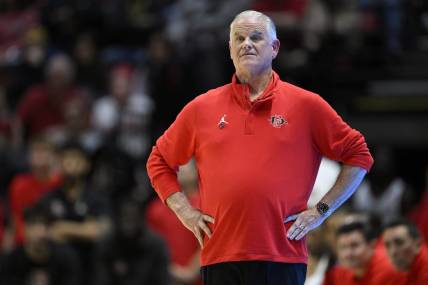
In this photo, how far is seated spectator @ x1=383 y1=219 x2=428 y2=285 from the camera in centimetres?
769

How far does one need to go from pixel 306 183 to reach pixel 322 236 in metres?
3.63

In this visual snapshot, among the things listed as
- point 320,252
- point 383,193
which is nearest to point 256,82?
point 320,252

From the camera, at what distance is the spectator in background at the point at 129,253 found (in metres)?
10.8

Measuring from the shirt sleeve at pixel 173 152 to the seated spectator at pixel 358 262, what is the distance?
7.63 ft

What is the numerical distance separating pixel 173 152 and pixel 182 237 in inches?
211

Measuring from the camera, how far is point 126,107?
44.6ft

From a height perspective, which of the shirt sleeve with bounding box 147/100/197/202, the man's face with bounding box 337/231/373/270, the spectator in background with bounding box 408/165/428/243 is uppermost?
the shirt sleeve with bounding box 147/100/197/202

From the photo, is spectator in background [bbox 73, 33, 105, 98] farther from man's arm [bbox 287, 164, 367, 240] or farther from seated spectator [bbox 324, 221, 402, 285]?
man's arm [bbox 287, 164, 367, 240]

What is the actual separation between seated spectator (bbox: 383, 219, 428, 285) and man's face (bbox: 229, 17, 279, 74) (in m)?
2.39

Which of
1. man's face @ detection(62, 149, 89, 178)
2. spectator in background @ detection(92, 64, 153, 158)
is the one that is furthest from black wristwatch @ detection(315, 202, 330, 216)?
spectator in background @ detection(92, 64, 153, 158)

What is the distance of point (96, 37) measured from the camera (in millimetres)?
15305

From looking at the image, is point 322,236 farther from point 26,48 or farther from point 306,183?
point 26,48

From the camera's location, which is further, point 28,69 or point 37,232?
point 28,69

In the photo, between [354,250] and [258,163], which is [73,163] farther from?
[258,163]
